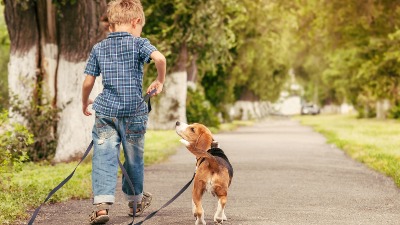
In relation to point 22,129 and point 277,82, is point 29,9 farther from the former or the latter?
point 277,82

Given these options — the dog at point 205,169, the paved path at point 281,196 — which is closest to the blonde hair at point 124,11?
the dog at point 205,169

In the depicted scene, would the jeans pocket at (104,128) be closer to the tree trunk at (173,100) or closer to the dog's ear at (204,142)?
the dog's ear at (204,142)

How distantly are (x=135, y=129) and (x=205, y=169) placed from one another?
0.83 meters

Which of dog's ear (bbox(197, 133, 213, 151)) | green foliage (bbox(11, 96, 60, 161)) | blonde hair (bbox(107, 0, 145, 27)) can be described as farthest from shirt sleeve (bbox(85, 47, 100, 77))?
green foliage (bbox(11, 96, 60, 161))

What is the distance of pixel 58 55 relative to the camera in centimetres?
1616

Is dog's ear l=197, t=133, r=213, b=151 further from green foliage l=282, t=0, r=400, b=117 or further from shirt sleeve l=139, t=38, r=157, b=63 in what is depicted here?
green foliage l=282, t=0, r=400, b=117

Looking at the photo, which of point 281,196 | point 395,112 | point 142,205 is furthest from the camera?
point 395,112

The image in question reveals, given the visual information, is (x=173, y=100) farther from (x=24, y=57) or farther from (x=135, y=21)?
(x=135, y=21)

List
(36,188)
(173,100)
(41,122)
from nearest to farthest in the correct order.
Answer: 1. (36,188)
2. (41,122)
3. (173,100)

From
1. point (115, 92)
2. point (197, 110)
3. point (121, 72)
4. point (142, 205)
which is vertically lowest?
point (142, 205)

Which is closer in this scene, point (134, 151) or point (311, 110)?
point (134, 151)

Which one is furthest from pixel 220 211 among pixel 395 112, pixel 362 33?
pixel 395 112

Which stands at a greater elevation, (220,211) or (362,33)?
(362,33)

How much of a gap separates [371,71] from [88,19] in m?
26.3
